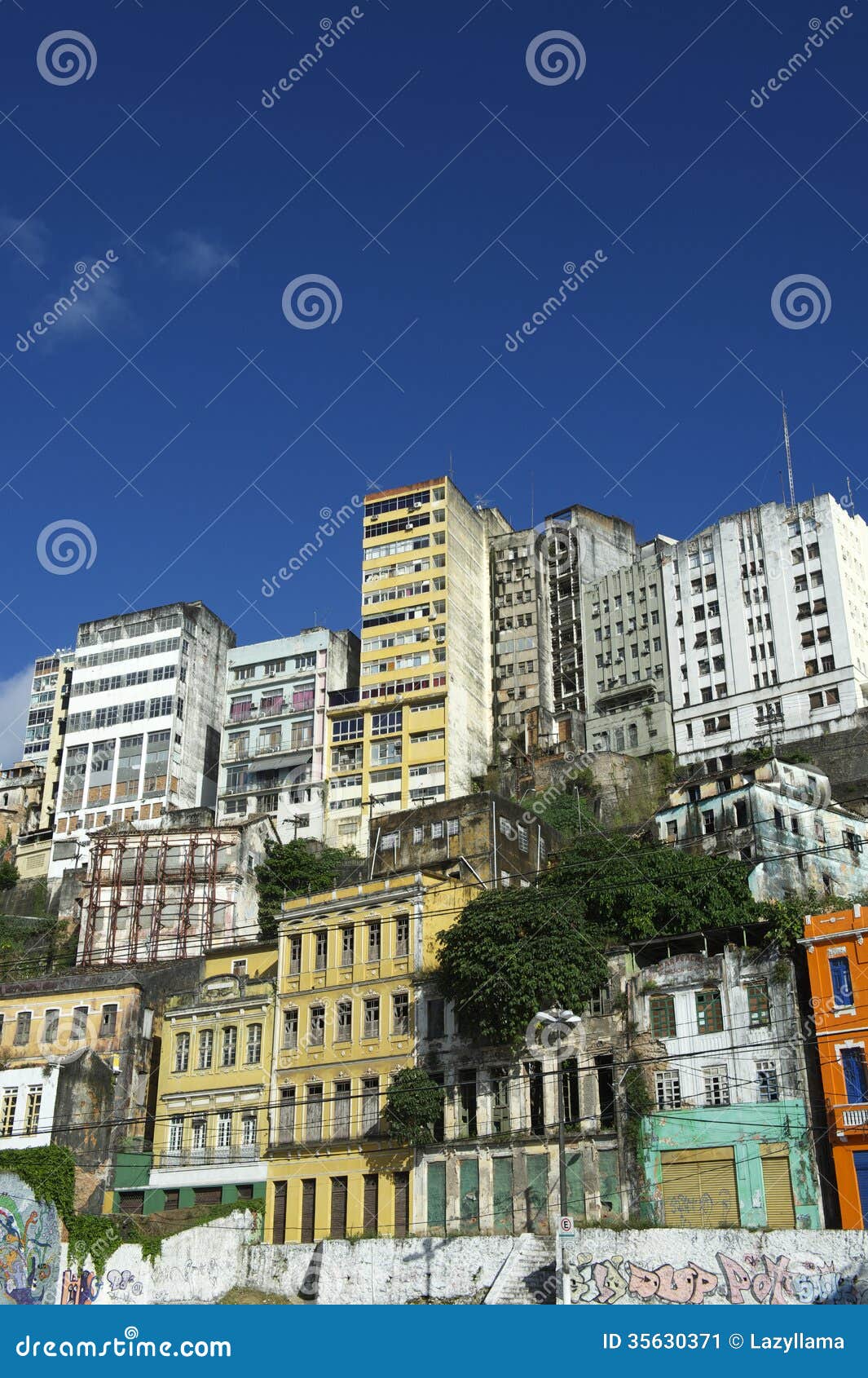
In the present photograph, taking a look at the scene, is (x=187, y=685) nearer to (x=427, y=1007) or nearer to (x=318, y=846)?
(x=318, y=846)

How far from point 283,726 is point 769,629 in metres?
36.8

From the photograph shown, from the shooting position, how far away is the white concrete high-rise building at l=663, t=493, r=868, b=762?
294ft

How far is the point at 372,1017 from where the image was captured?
2210 inches

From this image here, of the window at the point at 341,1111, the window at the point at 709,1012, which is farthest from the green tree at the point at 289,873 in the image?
the window at the point at 709,1012

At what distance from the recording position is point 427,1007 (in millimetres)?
54469

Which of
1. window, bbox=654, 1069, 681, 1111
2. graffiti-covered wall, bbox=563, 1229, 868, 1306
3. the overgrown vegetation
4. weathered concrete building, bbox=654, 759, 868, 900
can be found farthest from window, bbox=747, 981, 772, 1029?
weathered concrete building, bbox=654, 759, 868, 900

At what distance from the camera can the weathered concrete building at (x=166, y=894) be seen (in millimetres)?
83625

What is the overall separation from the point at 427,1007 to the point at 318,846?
41.0 metres

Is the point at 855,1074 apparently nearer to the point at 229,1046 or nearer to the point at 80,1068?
the point at 229,1046

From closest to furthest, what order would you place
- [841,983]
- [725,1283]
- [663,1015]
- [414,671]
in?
[725,1283], [841,983], [663,1015], [414,671]

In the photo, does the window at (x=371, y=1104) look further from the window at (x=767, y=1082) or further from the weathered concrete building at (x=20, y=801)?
the weathered concrete building at (x=20, y=801)

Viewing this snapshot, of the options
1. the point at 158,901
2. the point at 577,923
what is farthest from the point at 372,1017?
the point at 158,901

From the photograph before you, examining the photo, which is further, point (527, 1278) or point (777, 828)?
point (777, 828)

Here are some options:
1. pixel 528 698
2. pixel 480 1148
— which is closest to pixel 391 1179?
pixel 480 1148
